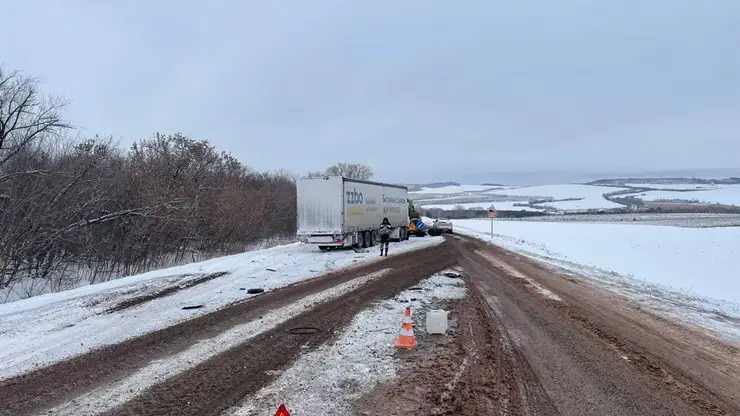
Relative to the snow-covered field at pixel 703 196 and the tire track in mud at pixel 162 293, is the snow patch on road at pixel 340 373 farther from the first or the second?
the snow-covered field at pixel 703 196

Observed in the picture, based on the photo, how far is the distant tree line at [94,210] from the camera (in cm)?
1650

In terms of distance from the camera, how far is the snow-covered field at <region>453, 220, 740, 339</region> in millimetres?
12744

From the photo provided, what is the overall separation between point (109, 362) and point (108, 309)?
4059 mm

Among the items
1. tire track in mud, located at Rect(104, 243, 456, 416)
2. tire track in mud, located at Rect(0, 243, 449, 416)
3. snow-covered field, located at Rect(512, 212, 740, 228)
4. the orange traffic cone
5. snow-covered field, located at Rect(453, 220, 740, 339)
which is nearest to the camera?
tire track in mud, located at Rect(104, 243, 456, 416)

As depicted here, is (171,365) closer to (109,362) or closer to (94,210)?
(109,362)

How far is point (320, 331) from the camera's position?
8.55 metres

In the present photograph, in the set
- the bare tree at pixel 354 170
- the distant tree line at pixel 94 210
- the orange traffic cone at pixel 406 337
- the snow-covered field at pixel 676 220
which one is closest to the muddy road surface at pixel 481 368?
the orange traffic cone at pixel 406 337

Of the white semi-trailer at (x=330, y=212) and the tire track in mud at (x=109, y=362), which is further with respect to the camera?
the white semi-trailer at (x=330, y=212)

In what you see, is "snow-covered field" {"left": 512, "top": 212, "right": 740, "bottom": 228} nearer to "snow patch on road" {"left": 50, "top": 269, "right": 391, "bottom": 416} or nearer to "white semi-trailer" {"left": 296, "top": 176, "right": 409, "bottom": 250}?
"white semi-trailer" {"left": 296, "top": 176, "right": 409, "bottom": 250}

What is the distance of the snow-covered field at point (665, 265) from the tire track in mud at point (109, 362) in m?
9.34

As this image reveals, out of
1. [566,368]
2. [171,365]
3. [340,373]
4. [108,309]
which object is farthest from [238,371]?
[108,309]

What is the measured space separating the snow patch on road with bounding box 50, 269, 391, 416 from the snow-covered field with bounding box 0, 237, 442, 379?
4.74 ft

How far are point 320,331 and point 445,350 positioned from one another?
2238 mm

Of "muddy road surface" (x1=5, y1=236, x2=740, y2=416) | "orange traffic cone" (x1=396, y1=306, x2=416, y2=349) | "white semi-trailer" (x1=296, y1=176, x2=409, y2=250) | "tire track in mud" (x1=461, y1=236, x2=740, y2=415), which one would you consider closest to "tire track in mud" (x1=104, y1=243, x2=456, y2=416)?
"muddy road surface" (x1=5, y1=236, x2=740, y2=416)
